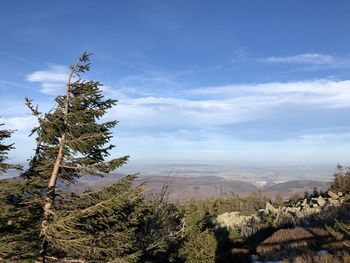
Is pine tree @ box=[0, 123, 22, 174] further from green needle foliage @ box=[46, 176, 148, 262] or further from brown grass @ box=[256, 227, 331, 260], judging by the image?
brown grass @ box=[256, 227, 331, 260]

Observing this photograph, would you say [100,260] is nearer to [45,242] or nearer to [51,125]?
[45,242]

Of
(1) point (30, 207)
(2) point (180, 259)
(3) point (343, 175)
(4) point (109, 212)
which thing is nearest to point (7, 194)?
(1) point (30, 207)

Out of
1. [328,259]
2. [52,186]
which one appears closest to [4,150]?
[52,186]

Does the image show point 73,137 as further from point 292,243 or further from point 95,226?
point 292,243

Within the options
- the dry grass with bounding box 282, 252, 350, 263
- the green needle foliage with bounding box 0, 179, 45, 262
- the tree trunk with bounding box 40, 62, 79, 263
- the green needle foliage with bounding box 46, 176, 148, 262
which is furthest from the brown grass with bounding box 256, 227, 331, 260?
the green needle foliage with bounding box 0, 179, 45, 262

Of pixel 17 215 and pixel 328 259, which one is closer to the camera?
pixel 17 215

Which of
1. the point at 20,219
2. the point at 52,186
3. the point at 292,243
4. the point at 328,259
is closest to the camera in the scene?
the point at 20,219

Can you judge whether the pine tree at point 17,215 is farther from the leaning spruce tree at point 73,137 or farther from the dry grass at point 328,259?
the dry grass at point 328,259

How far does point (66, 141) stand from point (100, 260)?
284 centimetres

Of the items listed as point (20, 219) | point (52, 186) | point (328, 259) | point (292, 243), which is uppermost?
point (52, 186)

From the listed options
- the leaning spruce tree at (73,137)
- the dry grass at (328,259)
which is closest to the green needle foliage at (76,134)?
the leaning spruce tree at (73,137)

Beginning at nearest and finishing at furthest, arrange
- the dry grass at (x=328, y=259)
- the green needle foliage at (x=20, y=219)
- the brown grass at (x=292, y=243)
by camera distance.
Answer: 1. the green needle foliage at (x=20, y=219)
2. the dry grass at (x=328, y=259)
3. the brown grass at (x=292, y=243)

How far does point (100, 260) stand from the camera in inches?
331

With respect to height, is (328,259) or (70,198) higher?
(70,198)
